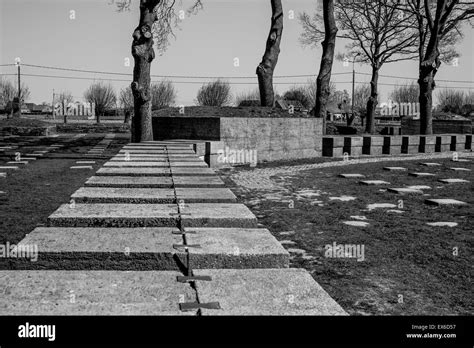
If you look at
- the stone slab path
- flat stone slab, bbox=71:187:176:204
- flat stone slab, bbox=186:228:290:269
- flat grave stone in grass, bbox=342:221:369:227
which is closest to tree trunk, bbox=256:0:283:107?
flat grave stone in grass, bbox=342:221:369:227

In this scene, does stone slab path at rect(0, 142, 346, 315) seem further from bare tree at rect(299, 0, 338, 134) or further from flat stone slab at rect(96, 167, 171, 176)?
bare tree at rect(299, 0, 338, 134)

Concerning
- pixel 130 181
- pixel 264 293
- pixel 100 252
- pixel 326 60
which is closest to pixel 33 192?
pixel 130 181

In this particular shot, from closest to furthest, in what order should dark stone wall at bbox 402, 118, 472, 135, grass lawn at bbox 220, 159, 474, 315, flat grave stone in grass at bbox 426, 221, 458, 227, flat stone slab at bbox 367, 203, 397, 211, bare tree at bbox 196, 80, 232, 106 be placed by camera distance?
grass lawn at bbox 220, 159, 474, 315 < flat grave stone in grass at bbox 426, 221, 458, 227 < flat stone slab at bbox 367, 203, 397, 211 < dark stone wall at bbox 402, 118, 472, 135 < bare tree at bbox 196, 80, 232, 106

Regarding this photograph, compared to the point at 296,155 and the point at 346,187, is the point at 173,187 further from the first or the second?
the point at 296,155

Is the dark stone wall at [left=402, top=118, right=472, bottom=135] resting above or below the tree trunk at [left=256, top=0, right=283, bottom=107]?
below

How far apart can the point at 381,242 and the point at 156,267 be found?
3468mm

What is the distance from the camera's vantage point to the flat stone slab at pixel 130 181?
412cm

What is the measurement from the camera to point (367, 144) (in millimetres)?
17875

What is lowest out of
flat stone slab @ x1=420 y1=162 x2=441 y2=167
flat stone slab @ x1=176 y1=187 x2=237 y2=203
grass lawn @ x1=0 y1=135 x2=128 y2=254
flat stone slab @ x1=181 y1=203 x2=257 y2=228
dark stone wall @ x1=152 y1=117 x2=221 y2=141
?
grass lawn @ x1=0 y1=135 x2=128 y2=254

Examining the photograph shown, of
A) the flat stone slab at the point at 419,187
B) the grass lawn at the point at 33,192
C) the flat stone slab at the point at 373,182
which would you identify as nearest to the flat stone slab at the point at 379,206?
the flat stone slab at the point at 419,187

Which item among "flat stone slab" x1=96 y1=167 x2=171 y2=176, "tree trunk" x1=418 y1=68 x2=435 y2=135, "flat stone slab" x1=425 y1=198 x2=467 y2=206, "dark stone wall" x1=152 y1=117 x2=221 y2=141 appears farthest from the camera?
"tree trunk" x1=418 y1=68 x2=435 y2=135

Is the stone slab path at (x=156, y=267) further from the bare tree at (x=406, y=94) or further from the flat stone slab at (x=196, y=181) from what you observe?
the bare tree at (x=406, y=94)

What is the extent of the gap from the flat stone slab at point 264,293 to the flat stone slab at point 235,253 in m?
0.14

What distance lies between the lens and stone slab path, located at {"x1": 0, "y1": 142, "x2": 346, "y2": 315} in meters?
1.73
